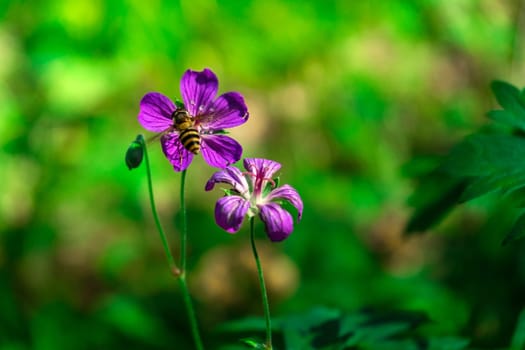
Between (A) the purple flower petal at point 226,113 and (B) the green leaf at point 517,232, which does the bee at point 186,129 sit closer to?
(A) the purple flower petal at point 226,113

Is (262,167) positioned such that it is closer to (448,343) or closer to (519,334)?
(448,343)

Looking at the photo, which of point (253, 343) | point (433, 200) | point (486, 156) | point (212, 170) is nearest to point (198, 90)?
point (253, 343)

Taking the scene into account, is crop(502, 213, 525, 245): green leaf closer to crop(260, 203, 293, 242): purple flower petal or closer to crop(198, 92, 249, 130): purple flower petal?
crop(260, 203, 293, 242): purple flower petal

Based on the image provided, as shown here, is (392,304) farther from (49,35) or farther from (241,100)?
(49,35)

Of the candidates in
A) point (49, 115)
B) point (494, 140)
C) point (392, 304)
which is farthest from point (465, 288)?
point (49, 115)

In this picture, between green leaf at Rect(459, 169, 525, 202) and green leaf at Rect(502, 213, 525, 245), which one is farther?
green leaf at Rect(459, 169, 525, 202)

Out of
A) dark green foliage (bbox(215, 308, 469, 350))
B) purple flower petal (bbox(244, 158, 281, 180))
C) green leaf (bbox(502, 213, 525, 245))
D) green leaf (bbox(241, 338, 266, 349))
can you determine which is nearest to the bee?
purple flower petal (bbox(244, 158, 281, 180))
